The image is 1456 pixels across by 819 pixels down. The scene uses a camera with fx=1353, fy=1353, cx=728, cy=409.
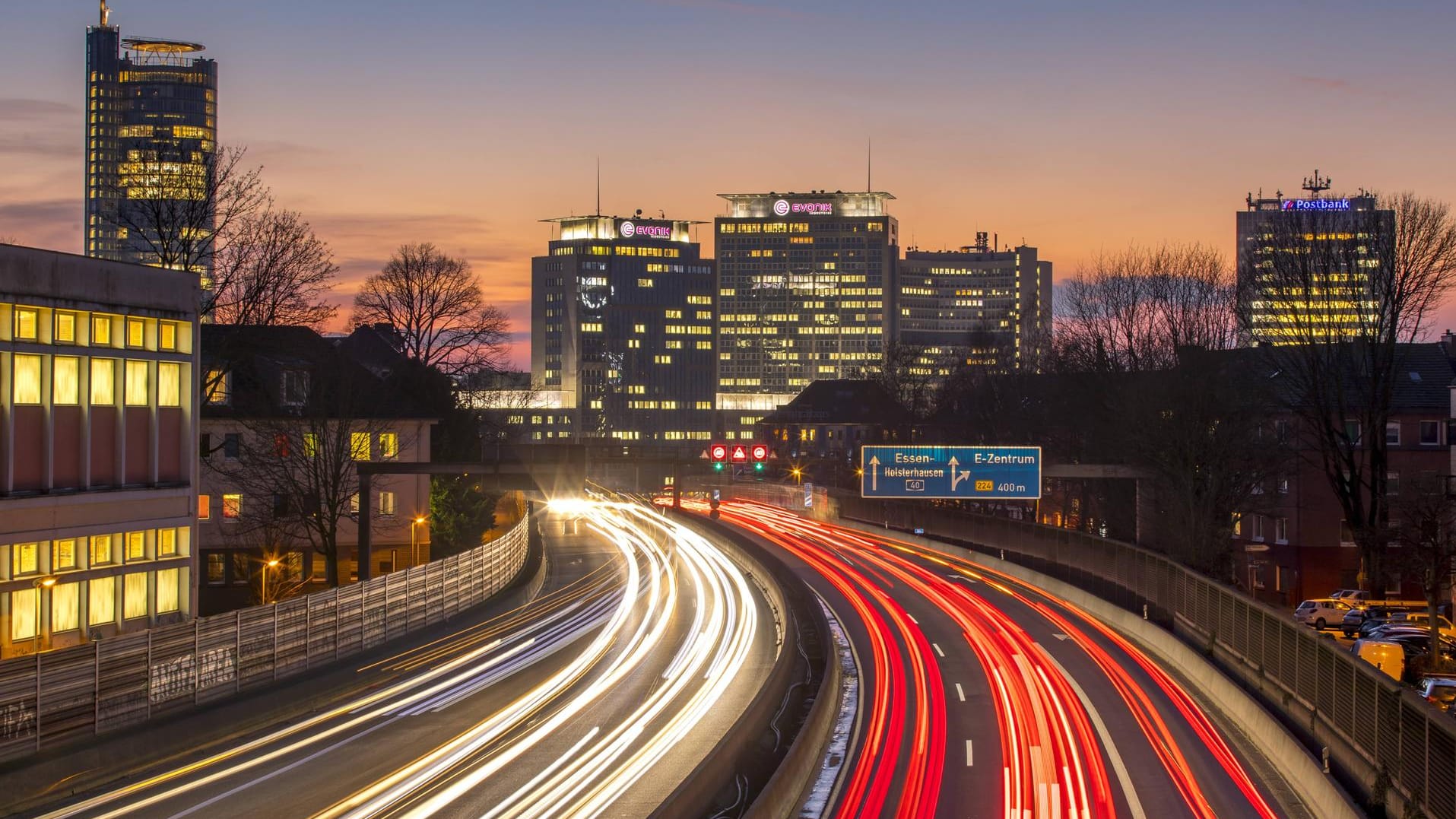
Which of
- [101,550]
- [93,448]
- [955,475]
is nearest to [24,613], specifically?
[101,550]

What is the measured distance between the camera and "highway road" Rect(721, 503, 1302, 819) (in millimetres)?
24719

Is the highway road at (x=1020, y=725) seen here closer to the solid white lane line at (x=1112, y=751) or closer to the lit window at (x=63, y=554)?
the solid white lane line at (x=1112, y=751)

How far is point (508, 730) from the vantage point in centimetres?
2892

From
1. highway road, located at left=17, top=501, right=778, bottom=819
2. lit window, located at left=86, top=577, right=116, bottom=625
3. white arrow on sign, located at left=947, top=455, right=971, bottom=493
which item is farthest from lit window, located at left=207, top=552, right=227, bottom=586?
white arrow on sign, located at left=947, top=455, right=971, bottom=493

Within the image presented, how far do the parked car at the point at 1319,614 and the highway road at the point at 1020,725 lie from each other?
36.3 feet

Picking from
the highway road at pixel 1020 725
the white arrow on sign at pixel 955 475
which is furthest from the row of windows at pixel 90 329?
the white arrow on sign at pixel 955 475

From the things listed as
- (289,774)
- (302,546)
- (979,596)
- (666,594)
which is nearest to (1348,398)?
(979,596)

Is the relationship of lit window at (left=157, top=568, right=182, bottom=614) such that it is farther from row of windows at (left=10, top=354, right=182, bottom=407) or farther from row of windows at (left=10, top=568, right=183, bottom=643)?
row of windows at (left=10, top=354, right=182, bottom=407)

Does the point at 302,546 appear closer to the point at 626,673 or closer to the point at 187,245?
the point at 187,245

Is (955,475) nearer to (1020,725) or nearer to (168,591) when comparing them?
(1020,725)

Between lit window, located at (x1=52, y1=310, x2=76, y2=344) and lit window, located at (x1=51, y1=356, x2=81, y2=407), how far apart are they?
0.41 metres

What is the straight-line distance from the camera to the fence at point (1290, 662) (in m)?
20.8

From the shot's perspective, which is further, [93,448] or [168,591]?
[168,591]

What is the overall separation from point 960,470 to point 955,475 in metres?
0.28
